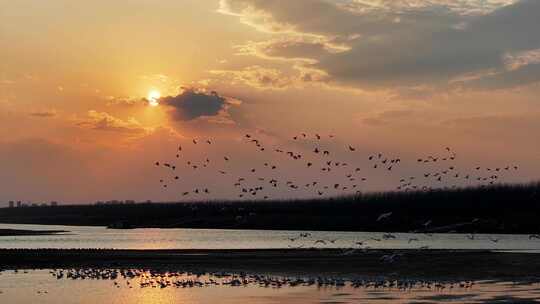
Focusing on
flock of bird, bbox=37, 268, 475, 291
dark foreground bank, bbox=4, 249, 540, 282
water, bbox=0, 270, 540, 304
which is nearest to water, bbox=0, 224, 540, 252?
dark foreground bank, bbox=4, 249, 540, 282

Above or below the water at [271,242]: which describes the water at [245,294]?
below

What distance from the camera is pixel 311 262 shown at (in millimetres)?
60594

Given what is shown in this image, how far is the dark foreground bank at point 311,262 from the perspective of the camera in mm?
51969

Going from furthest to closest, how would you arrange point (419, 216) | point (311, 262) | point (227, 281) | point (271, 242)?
1. point (419, 216)
2. point (271, 242)
3. point (311, 262)
4. point (227, 281)

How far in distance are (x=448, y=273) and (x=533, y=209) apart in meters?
105

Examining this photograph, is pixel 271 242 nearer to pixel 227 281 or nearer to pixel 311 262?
pixel 311 262

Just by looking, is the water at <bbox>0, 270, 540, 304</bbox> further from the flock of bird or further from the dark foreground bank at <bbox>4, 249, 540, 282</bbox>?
the dark foreground bank at <bbox>4, 249, 540, 282</bbox>

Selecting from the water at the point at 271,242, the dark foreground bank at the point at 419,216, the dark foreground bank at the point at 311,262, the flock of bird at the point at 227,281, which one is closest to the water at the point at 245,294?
the flock of bird at the point at 227,281

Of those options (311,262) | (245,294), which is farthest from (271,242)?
(245,294)

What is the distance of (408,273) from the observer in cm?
5166

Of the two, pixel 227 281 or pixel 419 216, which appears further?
pixel 419 216

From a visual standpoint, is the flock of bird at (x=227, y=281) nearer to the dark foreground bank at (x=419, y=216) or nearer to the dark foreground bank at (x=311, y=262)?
the dark foreground bank at (x=311, y=262)

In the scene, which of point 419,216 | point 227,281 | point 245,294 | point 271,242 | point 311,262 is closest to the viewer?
point 245,294

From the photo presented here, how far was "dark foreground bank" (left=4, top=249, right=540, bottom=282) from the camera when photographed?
171 feet
